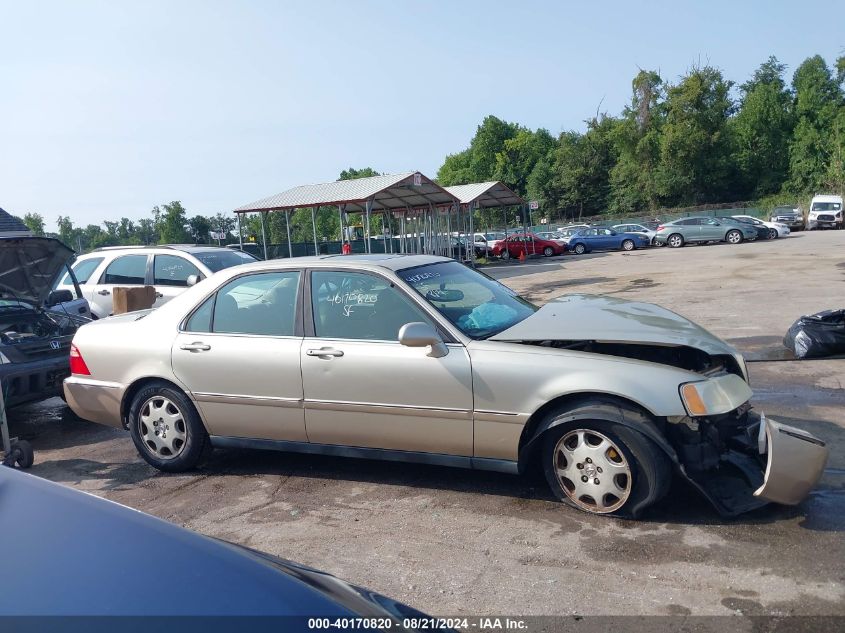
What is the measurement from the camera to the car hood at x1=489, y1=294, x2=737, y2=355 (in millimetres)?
4199

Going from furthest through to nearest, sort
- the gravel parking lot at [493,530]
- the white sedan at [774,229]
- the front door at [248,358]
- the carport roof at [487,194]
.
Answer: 1. the white sedan at [774,229]
2. the carport roof at [487,194]
3. the front door at [248,358]
4. the gravel parking lot at [493,530]

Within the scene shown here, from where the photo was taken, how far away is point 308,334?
479cm

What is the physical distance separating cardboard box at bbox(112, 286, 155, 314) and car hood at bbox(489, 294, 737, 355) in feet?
20.8

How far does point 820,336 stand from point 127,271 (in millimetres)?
9262

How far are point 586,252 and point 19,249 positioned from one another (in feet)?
108

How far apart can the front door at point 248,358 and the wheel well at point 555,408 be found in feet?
5.06

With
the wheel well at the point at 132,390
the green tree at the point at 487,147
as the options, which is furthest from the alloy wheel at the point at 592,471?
the green tree at the point at 487,147

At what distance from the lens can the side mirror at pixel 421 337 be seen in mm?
4207

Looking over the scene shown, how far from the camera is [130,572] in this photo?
1.77 m

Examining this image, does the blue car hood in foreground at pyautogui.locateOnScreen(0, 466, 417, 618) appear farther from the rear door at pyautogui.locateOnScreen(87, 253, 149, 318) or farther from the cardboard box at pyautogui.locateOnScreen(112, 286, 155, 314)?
the rear door at pyautogui.locateOnScreen(87, 253, 149, 318)

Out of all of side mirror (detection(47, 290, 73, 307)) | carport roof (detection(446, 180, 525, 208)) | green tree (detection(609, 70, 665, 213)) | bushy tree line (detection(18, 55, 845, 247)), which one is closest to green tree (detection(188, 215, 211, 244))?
bushy tree line (detection(18, 55, 845, 247))

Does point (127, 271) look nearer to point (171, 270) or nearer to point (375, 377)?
point (171, 270)

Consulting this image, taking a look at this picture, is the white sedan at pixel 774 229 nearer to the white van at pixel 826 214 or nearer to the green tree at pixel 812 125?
the white van at pixel 826 214

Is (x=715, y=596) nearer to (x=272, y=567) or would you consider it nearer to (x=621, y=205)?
(x=272, y=567)
